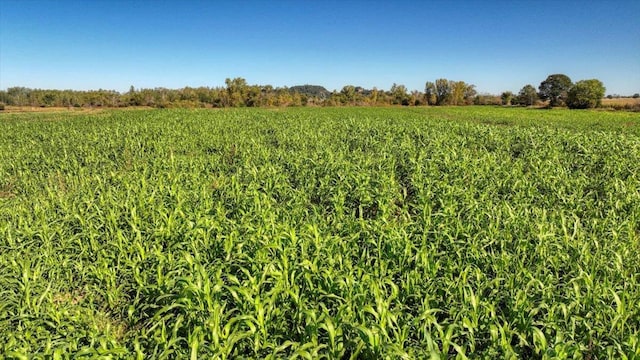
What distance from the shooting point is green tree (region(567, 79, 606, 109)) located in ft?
199

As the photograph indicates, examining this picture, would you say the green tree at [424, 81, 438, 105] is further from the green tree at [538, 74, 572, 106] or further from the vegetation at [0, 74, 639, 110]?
the green tree at [538, 74, 572, 106]

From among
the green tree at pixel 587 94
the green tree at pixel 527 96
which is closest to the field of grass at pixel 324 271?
the green tree at pixel 587 94

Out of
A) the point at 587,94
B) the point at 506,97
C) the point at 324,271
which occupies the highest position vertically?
the point at 506,97

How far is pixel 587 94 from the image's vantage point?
2408 inches


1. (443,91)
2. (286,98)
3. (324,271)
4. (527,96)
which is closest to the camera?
(324,271)

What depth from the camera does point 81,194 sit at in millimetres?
7121

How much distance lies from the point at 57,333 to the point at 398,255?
150 inches

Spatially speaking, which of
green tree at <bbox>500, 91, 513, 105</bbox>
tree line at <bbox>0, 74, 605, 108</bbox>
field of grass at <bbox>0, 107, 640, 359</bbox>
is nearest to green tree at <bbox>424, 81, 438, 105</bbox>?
tree line at <bbox>0, 74, 605, 108</bbox>

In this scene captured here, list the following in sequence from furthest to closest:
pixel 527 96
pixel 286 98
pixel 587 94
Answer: pixel 286 98 → pixel 527 96 → pixel 587 94

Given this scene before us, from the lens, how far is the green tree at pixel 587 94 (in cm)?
6053

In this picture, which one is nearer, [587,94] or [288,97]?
[587,94]

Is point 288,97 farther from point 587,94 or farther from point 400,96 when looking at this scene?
point 587,94

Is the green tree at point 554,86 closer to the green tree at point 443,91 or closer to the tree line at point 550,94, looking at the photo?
the tree line at point 550,94

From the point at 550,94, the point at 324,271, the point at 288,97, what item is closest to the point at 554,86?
the point at 550,94
